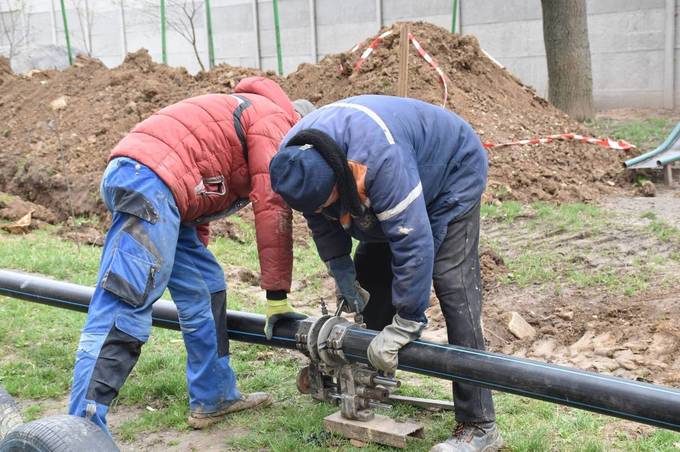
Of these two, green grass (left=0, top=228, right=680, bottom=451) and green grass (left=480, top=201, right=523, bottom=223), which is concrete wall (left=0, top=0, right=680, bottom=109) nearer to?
green grass (left=480, top=201, right=523, bottom=223)

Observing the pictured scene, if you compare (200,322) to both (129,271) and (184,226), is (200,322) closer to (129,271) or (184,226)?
(184,226)

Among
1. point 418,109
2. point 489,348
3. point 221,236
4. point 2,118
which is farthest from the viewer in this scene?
point 2,118

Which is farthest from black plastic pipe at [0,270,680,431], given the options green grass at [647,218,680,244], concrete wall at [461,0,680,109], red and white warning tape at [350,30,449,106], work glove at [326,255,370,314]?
concrete wall at [461,0,680,109]

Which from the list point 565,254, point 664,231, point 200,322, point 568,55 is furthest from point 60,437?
point 568,55

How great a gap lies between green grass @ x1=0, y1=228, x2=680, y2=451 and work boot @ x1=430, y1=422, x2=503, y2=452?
0.40ft

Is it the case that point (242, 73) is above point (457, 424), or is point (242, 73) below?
above

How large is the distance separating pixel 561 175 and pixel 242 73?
532cm

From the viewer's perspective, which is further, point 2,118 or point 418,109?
point 2,118

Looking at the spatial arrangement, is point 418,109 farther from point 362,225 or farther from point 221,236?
point 221,236

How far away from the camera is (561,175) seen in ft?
31.8

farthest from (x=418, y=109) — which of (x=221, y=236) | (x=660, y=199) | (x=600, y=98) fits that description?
(x=600, y=98)

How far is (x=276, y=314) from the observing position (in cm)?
397

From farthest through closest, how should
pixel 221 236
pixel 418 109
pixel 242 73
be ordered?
pixel 242 73, pixel 221 236, pixel 418 109

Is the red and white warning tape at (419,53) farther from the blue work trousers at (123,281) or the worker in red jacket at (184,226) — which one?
the blue work trousers at (123,281)
